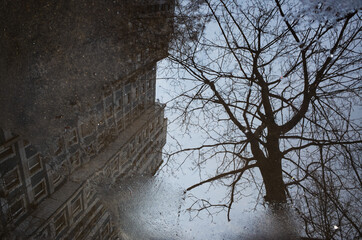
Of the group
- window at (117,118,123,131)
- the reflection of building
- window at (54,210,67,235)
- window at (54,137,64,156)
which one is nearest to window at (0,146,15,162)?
the reflection of building

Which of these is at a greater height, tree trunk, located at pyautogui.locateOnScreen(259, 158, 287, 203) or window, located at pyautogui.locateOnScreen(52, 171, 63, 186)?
tree trunk, located at pyautogui.locateOnScreen(259, 158, 287, 203)

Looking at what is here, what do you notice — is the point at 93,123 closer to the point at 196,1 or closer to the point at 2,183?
the point at 2,183

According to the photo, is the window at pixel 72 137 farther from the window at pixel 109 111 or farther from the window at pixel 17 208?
the window at pixel 17 208

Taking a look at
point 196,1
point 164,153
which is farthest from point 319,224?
point 196,1

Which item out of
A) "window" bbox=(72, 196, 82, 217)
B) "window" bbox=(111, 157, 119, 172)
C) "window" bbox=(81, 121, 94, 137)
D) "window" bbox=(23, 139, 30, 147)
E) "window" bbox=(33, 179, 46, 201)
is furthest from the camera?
"window" bbox=(111, 157, 119, 172)

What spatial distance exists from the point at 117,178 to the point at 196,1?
2825mm

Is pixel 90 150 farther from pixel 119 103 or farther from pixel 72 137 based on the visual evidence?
pixel 119 103

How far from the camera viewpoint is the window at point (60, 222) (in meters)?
2.09

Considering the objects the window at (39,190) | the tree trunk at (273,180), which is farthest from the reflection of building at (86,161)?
the tree trunk at (273,180)

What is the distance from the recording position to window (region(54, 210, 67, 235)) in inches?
82.2

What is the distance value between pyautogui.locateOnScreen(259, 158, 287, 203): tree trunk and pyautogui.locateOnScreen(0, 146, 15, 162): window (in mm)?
2987

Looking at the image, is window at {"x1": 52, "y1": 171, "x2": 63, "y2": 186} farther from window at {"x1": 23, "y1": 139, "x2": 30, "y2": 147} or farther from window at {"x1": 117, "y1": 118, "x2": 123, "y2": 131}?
window at {"x1": 117, "y1": 118, "x2": 123, "y2": 131}

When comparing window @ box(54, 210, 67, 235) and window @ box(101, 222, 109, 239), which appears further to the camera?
window @ box(101, 222, 109, 239)

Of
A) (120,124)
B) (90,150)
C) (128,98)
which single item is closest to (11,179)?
(90,150)
